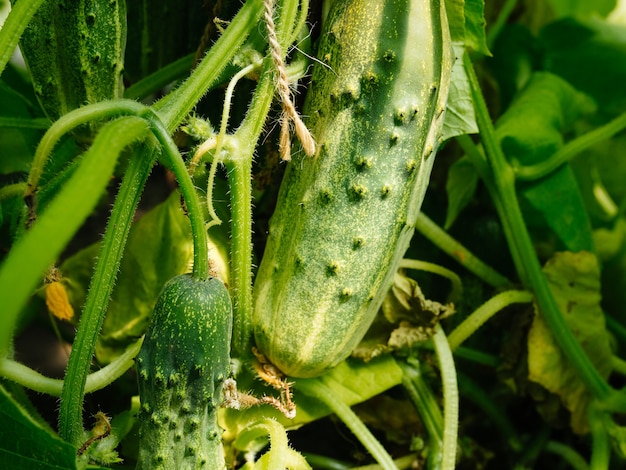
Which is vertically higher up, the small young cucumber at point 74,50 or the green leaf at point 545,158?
the small young cucumber at point 74,50

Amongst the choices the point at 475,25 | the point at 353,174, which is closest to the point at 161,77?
the point at 353,174

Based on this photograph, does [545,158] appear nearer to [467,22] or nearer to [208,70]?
[467,22]

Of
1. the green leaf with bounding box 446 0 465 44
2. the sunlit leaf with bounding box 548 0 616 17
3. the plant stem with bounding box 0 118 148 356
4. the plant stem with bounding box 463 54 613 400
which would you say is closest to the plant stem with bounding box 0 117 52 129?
the plant stem with bounding box 0 118 148 356

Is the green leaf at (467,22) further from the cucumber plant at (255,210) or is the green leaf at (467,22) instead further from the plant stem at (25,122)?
the plant stem at (25,122)

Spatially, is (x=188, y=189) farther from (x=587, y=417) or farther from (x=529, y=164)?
(x=587, y=417)

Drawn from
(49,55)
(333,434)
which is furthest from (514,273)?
(49,55)

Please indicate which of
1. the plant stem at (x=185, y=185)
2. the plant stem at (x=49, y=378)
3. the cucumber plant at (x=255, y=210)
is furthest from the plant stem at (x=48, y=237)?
the plant stem at (x=49, y=378)
